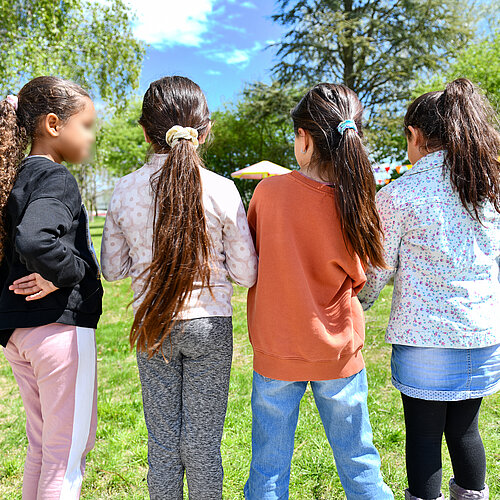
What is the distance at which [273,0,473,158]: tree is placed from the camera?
16.6m

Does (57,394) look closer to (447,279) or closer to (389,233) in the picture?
(389,233)

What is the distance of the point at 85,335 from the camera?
1.53 m

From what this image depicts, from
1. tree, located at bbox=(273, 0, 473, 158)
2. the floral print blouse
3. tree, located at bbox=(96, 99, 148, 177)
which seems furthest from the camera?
tree, located at bbox=(96, 99, 148, 177)

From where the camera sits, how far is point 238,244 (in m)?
1.57

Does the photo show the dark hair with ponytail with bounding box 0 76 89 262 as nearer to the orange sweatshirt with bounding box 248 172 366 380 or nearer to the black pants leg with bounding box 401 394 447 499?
the orange sweatshirt with bounding box 248 172 366 380

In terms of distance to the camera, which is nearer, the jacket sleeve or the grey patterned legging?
the jacket sleeve

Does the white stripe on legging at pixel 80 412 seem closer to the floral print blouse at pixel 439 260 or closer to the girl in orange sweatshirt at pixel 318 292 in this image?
the girl in orange sweatshirt at pixel 318 292

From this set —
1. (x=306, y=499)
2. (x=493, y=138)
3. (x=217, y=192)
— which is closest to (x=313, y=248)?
(x=217, y=192)

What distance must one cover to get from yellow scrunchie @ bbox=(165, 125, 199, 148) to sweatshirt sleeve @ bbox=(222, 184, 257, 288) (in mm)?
224

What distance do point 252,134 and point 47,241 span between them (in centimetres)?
1940

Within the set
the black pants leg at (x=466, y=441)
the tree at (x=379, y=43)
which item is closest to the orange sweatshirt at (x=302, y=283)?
the black pants leg at (x=466, y=441)

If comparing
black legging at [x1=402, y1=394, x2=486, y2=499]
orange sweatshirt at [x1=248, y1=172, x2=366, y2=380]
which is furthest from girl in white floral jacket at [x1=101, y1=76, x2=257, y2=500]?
black legging at [x1=402, y1=394, x2=486, y2=499]

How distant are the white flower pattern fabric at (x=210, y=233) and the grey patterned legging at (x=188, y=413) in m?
0.09

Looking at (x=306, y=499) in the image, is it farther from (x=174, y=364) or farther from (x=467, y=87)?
(x=467, y=87)
